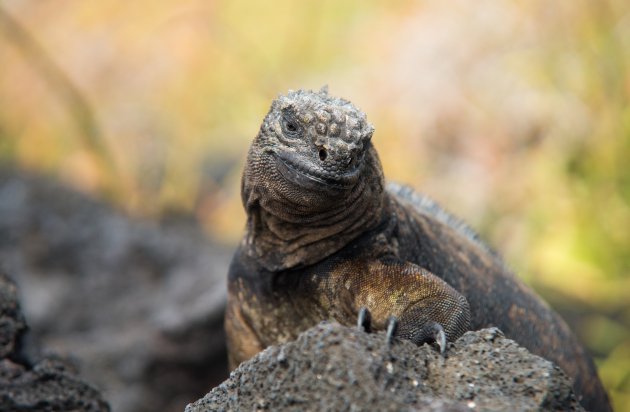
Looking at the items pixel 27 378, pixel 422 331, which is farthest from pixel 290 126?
pixel 27 378

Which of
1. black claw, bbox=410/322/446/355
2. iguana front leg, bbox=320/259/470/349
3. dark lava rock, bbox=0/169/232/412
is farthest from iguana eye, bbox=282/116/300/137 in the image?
dark lava rock, bbox=0/169/232/412

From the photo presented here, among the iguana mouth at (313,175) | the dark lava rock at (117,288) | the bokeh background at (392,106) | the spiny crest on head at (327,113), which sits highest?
the bokeh background at (392,106)

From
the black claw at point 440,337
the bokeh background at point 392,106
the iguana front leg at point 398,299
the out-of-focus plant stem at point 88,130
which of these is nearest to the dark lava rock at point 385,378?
the black claw at point 440,337

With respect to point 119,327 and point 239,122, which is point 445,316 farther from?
point 239,122

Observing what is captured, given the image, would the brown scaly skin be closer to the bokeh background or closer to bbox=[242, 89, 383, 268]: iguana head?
bbox=[242, 89, 383, 268]: iguana head

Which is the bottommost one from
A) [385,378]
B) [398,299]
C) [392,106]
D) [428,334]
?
[385,378]

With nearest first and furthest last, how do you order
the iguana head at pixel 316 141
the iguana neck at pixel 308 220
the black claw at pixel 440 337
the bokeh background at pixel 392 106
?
the black claw at pixel 440 337
the iguana head at pixel 316 141
the iguana neck at pixel 308 220
the bokeh background at pixel 392 106

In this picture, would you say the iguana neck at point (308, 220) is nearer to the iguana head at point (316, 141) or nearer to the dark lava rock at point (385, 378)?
the iguana head at point (316, 141)

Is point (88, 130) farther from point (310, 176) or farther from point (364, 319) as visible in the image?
point (364, 319)

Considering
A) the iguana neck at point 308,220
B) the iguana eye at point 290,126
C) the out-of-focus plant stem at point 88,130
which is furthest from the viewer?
the out-of-focus plant stem at point 88,130
